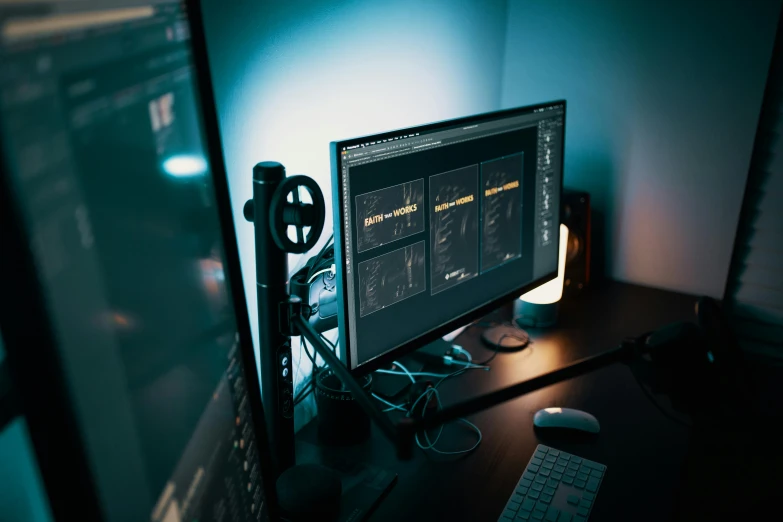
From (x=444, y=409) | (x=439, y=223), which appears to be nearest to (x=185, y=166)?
(x=444, y=409)

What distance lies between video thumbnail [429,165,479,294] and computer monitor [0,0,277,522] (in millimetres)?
506

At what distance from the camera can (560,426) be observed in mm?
1103

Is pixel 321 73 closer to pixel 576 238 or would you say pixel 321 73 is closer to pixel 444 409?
pixel 444 409

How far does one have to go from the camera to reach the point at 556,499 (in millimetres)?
936

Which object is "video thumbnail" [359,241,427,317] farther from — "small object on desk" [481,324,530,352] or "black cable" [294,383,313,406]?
"small object on desk" [481,324,530,352]

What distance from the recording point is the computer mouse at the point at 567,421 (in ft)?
3.59

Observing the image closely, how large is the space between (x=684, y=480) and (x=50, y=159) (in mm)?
1012

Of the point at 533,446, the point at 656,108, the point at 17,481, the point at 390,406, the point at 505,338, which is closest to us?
the point at 17,481

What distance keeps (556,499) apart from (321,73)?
2.65 feet

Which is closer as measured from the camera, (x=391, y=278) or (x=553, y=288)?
(x=391, y=278)

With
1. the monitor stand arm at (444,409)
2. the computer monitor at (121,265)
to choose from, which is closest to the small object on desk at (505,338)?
the monitor stand arm at (444,409)

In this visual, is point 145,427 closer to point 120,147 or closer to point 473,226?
point 120,147

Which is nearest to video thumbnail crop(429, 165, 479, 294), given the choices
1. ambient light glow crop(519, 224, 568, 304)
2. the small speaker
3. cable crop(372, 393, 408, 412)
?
cable crop(372, 393, 408, 412)

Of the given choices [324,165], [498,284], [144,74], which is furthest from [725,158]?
[144,74]
